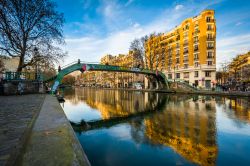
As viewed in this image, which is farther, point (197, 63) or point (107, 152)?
point (197, 63)

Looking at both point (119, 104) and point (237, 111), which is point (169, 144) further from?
point (119, 104)

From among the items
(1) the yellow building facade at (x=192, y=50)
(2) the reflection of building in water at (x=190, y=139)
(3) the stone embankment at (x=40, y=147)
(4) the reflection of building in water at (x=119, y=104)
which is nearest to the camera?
(3) the stone embankment at (x=40, y=147)

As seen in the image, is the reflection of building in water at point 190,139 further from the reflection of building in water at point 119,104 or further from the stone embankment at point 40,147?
the reflection of building in water at point 119,104

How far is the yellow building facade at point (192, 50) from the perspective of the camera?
153ft

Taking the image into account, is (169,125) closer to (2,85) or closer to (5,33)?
(2,85)

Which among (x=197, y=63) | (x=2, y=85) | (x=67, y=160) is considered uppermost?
(x=197, y=63)

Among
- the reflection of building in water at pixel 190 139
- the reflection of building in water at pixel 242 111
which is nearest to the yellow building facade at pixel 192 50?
the reflection of building in water at pixel 242 111

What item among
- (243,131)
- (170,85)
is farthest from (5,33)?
(170,85)

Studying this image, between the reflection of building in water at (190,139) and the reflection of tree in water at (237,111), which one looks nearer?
the reflection of building in water at (190,139)

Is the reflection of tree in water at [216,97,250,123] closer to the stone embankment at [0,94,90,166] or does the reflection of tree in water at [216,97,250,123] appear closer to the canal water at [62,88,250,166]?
the canal water at [62,88,250,166]

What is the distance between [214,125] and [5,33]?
91.8 ft

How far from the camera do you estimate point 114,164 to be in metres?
4.91

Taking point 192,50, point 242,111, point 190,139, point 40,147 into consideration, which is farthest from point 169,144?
point 192,50

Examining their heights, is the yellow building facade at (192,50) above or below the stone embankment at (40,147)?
above
